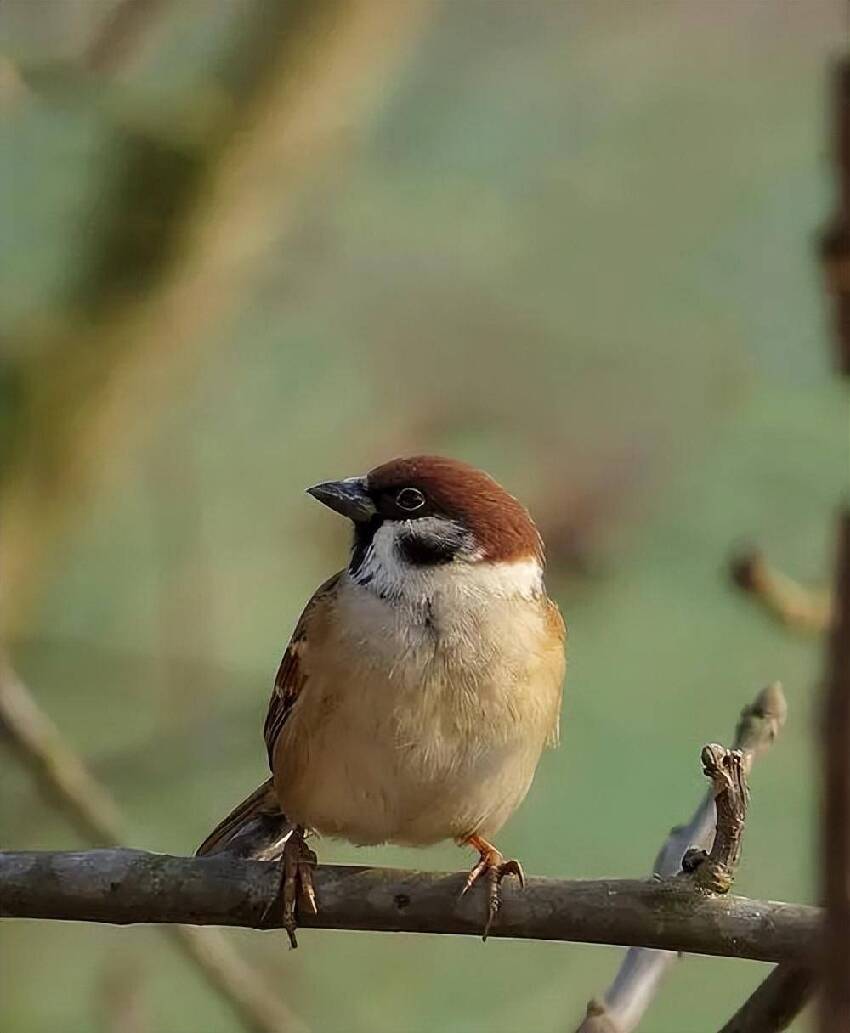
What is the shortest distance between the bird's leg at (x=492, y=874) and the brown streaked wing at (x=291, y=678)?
1.42 feet

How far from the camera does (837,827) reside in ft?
2.26

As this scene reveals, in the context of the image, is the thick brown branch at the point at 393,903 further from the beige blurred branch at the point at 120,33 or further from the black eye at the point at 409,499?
the beige blurred branch at the point at 120,33

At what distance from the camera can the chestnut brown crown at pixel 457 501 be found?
9.80ft

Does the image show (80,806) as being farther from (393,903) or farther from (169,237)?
(169,237)

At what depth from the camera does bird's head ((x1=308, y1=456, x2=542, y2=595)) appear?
9.74 ft

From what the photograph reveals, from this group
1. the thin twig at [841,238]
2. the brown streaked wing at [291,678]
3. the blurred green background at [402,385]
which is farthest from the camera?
the blurred green background at [402,385]

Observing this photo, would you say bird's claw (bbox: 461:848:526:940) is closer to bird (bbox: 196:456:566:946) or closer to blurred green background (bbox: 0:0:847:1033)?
bird (bbox: 196:456:566:946)

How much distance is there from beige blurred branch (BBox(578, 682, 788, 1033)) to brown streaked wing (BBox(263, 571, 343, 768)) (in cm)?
71

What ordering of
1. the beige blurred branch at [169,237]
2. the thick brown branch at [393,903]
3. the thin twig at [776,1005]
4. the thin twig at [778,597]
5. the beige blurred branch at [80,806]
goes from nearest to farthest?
the thin twig at [776,1005], the thick brown branch at [393,903], the thin twig at [778,597], the beige blurred branch at [80,806], the beige blurred branch at [169,237]

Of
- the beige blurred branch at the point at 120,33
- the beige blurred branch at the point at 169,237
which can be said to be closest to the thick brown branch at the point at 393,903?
the beige blurred branch at the point at 120,33

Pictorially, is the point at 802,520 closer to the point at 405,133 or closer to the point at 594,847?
the point at 594,847

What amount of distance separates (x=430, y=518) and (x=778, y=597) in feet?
2.47

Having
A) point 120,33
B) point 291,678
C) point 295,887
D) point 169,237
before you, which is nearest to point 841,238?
point 295,887

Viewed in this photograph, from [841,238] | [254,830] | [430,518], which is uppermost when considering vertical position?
[841,238]
